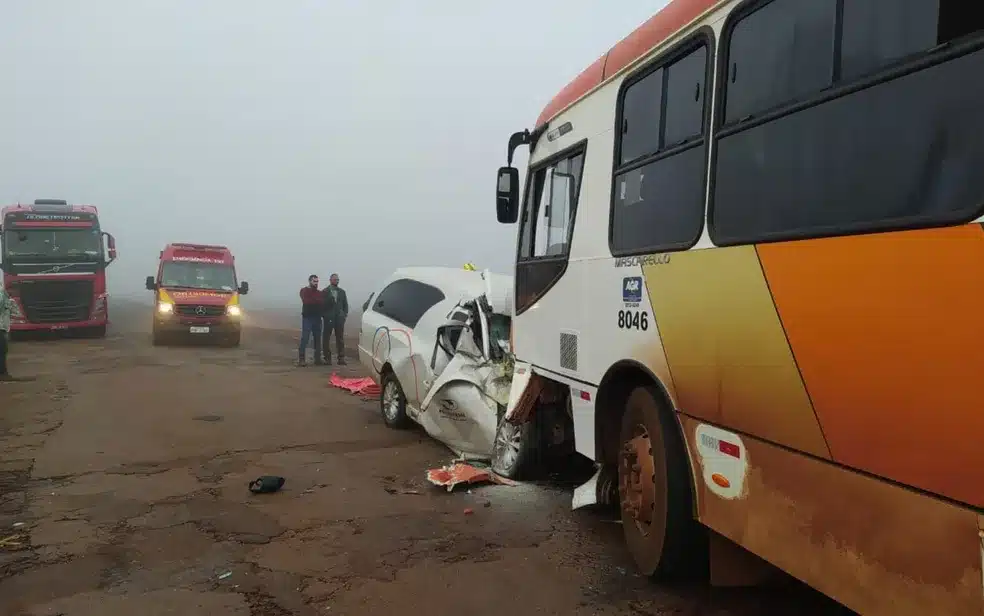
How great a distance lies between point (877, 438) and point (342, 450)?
6.03 meters

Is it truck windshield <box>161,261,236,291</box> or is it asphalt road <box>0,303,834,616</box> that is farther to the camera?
truck windshield <box>161,261,236,291</box>

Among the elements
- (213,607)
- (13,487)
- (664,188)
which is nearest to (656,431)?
(664,188)

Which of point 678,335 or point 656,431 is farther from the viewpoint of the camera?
point 656,431

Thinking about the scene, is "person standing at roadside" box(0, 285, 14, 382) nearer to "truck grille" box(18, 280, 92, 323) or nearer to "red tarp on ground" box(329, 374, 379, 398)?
"red tarp on ground" box(329, 374, 379, 398)

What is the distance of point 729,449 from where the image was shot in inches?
129

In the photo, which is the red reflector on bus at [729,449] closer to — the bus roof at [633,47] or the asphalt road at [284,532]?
the asphalt road at [284,532]

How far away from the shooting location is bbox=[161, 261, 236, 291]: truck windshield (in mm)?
18922

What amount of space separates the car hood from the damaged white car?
10567mm

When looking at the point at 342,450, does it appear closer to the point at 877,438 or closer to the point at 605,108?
the point at 605,108

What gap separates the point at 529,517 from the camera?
5332mm

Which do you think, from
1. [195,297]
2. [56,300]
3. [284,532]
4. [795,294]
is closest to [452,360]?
[284,532]

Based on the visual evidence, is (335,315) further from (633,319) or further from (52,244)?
(633,319)

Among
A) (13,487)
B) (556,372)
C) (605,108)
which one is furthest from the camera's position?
(13,487)

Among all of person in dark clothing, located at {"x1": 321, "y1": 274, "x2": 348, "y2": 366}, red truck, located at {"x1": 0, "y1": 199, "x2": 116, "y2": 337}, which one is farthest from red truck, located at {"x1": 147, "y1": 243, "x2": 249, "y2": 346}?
person in dark clothing, located at {"x1": 321, "y1": 274, "x2": 348, "y2": 366}
